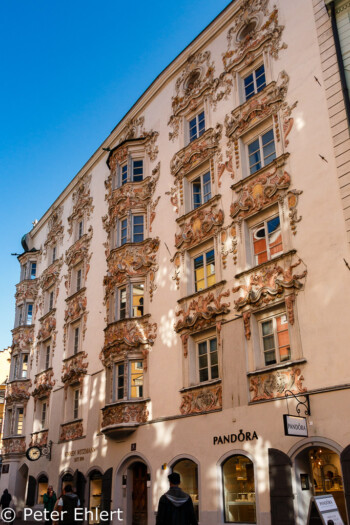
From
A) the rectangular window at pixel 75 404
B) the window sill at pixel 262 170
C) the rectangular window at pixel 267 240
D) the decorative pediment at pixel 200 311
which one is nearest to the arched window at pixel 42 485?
the rectangular window at pixel 75 404

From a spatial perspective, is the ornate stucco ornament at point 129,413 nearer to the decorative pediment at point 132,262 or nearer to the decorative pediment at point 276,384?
the decorative pediment at point 132,262

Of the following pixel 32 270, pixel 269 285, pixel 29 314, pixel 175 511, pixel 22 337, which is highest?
pixel 32 270

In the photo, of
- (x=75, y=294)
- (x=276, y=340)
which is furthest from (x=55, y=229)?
(x=276, y=340)

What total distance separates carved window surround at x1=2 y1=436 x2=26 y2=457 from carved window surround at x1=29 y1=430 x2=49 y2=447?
1.51 meters

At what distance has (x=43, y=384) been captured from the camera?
31.2m

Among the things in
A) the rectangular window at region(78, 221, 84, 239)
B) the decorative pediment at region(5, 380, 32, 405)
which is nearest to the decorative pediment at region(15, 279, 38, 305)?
the decorative pediment at region(5, 380, 32, 405)

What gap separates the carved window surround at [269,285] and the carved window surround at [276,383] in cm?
148

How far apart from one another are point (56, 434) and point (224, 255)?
1519cm

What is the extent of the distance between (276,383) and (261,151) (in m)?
8.77

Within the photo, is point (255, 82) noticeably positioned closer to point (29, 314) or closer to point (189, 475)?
point (189, 475)

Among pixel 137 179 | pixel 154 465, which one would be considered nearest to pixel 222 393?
pixel 154 465

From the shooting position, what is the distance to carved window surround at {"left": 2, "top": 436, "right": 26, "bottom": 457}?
32.7m

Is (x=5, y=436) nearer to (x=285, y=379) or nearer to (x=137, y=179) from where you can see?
(x=137, y=179)

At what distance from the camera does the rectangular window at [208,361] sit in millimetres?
19062
